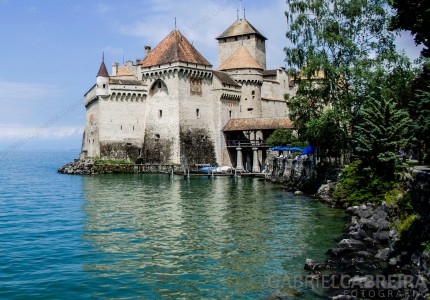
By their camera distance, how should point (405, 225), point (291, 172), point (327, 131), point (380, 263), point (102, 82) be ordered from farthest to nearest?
point (102, 82) → point (291, 172) → point (327, 131) → point (405, 225) → point (380, 263)

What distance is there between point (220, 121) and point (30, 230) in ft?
127

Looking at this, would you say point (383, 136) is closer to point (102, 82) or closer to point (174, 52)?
point (174, 52)

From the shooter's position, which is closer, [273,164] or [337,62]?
[337,62]

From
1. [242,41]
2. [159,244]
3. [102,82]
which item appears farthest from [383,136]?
[242,41]

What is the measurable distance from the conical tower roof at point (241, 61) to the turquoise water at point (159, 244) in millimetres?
32037

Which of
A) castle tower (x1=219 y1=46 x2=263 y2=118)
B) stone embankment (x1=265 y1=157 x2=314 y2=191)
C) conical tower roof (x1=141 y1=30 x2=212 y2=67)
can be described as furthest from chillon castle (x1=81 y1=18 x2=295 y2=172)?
stone embankment (x1=265 y1=157 x2=314 y2=191)

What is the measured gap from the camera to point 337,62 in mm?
31234

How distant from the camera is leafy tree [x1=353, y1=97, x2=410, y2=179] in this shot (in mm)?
24500

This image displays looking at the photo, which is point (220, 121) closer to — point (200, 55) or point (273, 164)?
point (200, 55)

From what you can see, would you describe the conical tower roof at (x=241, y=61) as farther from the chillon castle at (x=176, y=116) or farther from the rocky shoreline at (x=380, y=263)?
the rocky shoreline at (x=380, y=263)

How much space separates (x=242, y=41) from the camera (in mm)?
68875

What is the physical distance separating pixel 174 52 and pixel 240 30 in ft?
53.5

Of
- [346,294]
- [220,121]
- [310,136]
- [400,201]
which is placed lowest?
[346,294]

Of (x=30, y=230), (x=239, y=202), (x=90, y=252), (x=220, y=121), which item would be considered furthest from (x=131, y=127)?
(x=90, y=252)
